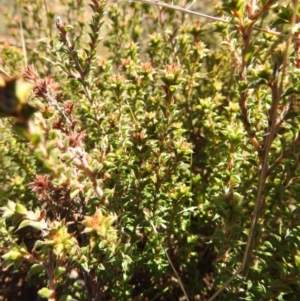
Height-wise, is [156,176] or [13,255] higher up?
[156,176]

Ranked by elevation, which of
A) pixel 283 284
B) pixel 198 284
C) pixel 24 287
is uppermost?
pixel 283 284

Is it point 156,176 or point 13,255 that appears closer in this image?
point 13,255

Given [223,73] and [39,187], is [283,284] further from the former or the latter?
[223,73]

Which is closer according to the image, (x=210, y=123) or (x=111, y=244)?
(x=111, y=244)

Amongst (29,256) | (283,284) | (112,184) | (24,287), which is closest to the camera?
(29,256)

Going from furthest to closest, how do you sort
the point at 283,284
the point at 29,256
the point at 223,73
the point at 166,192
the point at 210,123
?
the point at 223,73, the point at 210,123, the point at 166,192, the point at 283,284, the point at 29,256

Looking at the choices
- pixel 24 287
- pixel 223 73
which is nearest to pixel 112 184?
pixel 24 287

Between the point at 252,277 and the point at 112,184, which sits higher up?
the point at 112,184
